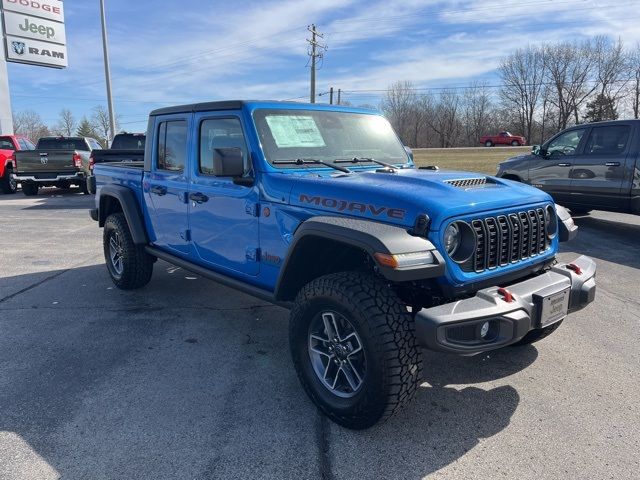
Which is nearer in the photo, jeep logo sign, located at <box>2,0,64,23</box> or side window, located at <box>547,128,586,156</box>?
side window, located at <box>547,128,586,156</box>

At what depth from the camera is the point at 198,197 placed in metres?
4.07

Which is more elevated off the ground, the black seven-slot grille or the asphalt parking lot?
the black seven-slot grille

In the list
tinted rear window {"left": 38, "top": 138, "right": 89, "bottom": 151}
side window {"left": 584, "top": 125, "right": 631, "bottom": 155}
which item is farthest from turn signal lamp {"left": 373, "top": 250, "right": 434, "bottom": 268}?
tinted rear window {"left": 38, "top": 138, "right": 89, "bottom": 151}

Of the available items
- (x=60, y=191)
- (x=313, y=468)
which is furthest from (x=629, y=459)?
(x=60, y=191)

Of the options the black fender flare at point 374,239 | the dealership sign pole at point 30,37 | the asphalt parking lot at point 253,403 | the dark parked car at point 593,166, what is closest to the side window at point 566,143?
the dark parked car at point 593,166

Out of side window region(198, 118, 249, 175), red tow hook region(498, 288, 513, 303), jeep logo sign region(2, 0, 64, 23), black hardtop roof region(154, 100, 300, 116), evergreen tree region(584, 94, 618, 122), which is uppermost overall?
jeep logo sign region(2, 0, 64, 23)

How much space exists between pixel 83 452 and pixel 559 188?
8.70m

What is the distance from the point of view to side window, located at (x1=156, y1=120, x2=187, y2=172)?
433 cm

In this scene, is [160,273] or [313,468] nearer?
[313,468]

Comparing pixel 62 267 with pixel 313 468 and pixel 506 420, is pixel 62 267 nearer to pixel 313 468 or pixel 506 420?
pixel 313 468

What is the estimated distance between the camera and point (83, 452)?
2629 millimetres

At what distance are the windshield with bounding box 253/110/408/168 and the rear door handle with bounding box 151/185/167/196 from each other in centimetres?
142

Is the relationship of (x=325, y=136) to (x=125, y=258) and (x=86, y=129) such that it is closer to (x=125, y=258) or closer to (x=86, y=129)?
(x=125, y=258)

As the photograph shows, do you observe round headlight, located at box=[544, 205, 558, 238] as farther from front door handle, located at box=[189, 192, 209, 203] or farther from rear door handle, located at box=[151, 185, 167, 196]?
rear door handle, located at box=[151, 185, 167, 196]
